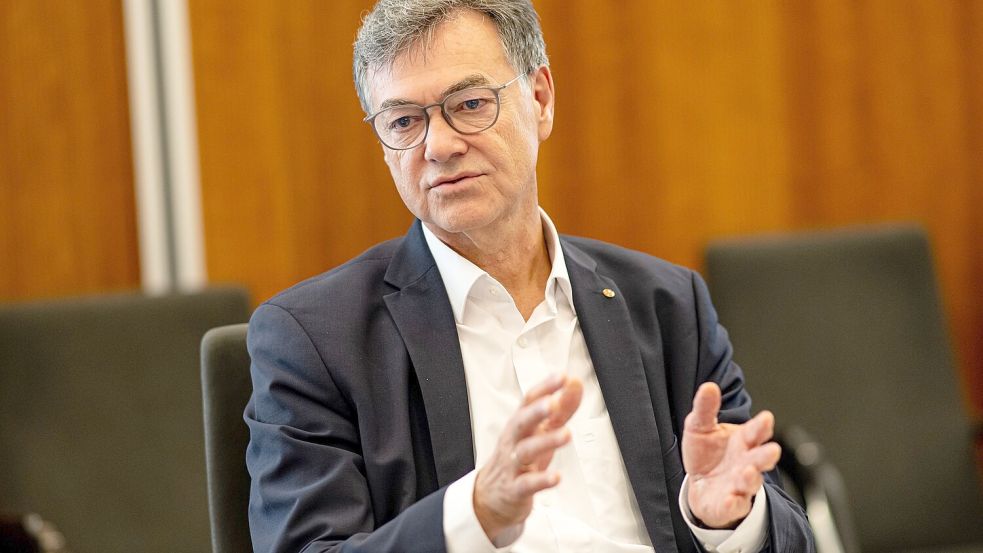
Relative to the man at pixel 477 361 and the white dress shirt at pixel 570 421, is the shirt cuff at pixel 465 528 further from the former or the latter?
the white dress shirt at pixel 570 421

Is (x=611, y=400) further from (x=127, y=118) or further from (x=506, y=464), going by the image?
(x=127, y=118)

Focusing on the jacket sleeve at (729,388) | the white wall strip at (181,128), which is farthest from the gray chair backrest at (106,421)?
the jacket sleeve at (729,388)

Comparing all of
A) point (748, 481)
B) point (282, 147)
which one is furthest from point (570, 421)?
point (282, 147)

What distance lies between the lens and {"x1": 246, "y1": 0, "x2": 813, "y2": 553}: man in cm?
171

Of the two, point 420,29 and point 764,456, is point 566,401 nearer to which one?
point 764,456

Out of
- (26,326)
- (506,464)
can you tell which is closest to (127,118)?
(26,326)

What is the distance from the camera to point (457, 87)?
192 centimetres

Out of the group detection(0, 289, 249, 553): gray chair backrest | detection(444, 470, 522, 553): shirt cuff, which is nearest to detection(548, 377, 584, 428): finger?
detection(444, 470, 522, 553): shirt cuff

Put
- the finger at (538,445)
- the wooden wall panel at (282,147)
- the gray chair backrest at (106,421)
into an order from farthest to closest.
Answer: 1. the wooden wall panel at (282,147)
2. the gray chair backrest at (106,421)
3. the finger at (538,445)

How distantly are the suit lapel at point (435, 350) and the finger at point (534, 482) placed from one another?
1.08ft

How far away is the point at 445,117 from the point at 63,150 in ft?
5.38

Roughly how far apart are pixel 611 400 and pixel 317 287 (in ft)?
1.75

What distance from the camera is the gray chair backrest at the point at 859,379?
3156 mm

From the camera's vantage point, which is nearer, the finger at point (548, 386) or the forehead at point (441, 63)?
the finger at point (548, 386)
